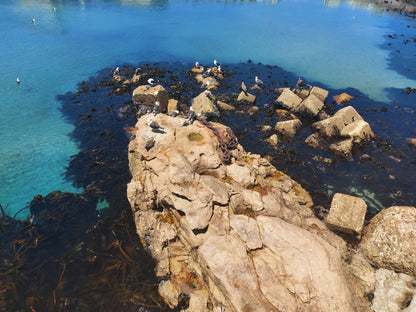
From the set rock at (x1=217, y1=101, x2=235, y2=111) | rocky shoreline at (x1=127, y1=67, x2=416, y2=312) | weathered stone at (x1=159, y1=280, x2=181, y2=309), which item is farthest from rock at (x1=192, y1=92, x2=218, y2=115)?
weathered stone at (x1=159, y1=280, x2=181, y2=309)

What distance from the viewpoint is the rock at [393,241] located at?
1072cm

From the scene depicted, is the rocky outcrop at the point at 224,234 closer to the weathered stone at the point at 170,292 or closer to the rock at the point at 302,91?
the weathered stone at the point at 170,292

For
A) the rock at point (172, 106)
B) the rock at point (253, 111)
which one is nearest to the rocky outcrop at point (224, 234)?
the rock at point (172, 106)

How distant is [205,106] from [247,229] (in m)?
16.1

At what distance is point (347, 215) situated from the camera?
1280 centimetres

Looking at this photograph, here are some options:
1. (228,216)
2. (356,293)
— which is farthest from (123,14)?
(356,293)

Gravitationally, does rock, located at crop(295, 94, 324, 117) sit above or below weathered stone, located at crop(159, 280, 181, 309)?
above

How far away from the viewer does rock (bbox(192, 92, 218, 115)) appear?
23.0 meters

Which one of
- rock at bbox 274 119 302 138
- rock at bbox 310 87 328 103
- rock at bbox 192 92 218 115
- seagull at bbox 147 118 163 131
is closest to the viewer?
seagull at bbox 147 118 163 131

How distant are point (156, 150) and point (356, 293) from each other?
43.2 feet

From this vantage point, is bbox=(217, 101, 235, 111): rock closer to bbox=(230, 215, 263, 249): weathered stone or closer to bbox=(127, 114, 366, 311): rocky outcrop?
Answer: bbox=(127, 114, 366, 311): rocky outcrop

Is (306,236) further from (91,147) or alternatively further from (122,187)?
(91,147)

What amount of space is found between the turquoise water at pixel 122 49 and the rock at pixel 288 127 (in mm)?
14718

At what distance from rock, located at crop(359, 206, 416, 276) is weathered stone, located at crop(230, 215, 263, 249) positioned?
23.3ft
